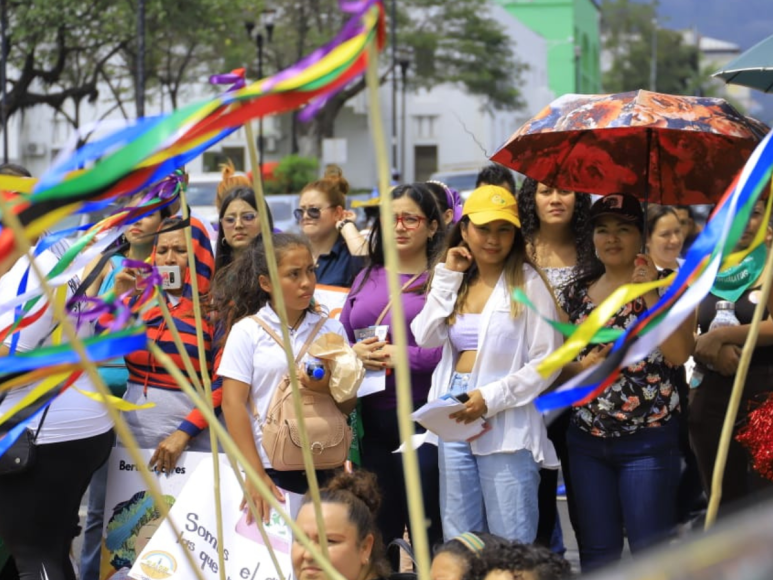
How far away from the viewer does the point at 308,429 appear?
431cm

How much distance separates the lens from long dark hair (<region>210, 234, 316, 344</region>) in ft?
15.1

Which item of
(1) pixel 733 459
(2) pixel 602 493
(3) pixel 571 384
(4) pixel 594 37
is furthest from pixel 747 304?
(4) pixel 594 37

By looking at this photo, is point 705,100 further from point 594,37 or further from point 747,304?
point 594,37

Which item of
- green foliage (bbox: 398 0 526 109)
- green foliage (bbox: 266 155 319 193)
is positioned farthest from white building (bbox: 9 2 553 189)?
green foliage (bbox: 266 155 319 193)

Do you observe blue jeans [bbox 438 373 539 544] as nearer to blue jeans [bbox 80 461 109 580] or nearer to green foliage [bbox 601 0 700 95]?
blue jeans [bbox 80 461 109 580]

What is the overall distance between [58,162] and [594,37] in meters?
94.7

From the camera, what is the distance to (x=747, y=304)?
15.5 feet

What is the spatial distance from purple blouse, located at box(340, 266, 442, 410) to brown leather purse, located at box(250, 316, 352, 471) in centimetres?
44

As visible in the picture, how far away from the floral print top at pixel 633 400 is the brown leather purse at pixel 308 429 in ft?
2.86

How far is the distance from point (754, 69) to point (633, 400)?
1266 millimetres

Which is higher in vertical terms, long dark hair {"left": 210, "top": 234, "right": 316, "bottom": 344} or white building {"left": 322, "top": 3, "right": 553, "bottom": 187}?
long dark hair {"left": 210, "top": 234, "right": 316, "bottom": 344}

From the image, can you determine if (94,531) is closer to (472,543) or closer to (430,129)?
(472,543)

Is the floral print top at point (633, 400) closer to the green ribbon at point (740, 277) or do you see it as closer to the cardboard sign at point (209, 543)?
the green ribbon at point (740, 277)

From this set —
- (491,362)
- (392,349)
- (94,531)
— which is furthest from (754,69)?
(94,531)
